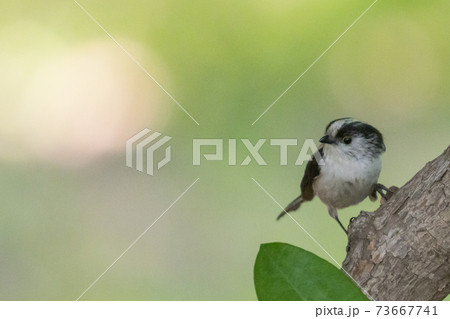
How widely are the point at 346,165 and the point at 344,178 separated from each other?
30mm

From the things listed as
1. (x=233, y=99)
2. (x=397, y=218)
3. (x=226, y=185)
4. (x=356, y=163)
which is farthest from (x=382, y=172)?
(x=233, y=99)

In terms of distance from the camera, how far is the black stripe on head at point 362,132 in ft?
3.89

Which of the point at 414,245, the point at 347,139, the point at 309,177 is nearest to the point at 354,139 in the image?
the point at 347,139

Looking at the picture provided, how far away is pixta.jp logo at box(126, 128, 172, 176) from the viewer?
5.17 feet

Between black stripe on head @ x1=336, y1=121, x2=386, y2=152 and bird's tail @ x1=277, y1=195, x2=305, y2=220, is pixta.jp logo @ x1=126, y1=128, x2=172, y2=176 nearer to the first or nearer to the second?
bird's tail @ x1=277, y1=195, x2=305, y2=220

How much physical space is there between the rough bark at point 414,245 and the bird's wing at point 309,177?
0.44m

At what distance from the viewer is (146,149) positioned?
5.15 feet

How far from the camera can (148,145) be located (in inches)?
61.8

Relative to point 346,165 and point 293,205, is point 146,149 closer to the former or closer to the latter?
point 293,205

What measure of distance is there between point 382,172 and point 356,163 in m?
0.06

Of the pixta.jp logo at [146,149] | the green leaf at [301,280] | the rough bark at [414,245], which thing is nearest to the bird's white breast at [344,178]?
the rough bark at [414,245]

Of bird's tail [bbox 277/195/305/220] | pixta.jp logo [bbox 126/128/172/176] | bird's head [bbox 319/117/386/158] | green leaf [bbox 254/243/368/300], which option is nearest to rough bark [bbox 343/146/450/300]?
Answer: green leaf [bbox 254/243/368/300]

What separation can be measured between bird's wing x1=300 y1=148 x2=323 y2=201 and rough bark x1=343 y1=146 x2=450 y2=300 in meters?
0.44
